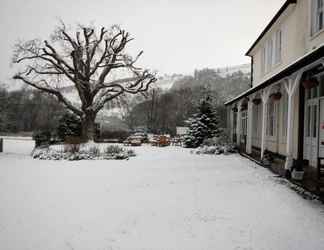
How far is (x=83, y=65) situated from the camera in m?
20.6

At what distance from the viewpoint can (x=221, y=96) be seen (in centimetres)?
4866

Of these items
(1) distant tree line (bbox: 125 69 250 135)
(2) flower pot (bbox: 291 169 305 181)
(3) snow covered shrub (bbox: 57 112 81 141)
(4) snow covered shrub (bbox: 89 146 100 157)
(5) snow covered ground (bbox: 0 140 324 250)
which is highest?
(1) distant tree line (bbox: 125 69 250 135)

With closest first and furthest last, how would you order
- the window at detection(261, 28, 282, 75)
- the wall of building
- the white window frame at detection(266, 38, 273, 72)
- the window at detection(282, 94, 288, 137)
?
the wall of building → the window at detection(282, 94, 288, 137) → the window at detection(261, 28, 282, 75) → the white window frame at detection(266, 38, 273, 72)

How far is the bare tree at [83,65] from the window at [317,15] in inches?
603

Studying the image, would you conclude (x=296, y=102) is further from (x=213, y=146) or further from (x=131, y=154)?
(x=131, y=154)

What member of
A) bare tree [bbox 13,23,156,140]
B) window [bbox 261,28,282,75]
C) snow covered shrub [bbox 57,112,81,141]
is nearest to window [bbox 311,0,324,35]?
window [bbox 261,28,282,75]

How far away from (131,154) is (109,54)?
Answer: 11229 millimetres

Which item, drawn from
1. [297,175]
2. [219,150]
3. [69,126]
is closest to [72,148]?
[219,150]

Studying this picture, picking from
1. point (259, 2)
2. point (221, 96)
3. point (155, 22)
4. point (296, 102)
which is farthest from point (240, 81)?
point (296, 102)

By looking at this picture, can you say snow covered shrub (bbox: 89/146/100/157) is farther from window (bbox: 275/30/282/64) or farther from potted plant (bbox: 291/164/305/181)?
window (bbox: 275/30/282/64)

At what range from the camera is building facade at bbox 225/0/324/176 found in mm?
7058

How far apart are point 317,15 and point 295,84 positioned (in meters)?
3.29

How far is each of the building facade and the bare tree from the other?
1235 centimetres

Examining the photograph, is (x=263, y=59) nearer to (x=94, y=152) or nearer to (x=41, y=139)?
(x=94, y=152)
